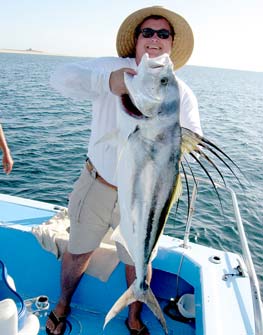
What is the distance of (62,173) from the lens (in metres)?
10.3

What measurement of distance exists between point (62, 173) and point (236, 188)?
443cm

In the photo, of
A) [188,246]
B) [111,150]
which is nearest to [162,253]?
[188,246]

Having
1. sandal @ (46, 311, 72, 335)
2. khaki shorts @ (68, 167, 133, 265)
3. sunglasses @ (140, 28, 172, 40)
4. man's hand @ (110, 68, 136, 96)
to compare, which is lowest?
sandal @ (46, 311, 72, 335)

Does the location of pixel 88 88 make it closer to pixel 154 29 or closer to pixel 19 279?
pixel 154 29

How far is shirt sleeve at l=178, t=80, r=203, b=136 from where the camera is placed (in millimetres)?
2700

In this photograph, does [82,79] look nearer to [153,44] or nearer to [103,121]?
[103,121]

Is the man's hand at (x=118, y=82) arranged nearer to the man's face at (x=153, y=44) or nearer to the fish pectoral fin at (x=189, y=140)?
the fish pectoral fin at (x=189, y=140)

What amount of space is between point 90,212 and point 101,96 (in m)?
0.87

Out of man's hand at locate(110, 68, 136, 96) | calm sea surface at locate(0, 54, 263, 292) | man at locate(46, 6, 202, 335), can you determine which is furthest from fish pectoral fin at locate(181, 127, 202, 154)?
calm sea surface at locate(0, 54, 263, 292)

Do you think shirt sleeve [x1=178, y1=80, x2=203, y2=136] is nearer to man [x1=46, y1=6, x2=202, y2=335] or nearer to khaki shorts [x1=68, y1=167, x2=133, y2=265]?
man [x1=46, y1=6, x2=202, y2=335]

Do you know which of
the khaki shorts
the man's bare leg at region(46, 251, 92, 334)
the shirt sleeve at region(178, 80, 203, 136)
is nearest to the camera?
the shirt sleeve at region(178, 80, 203, 136)

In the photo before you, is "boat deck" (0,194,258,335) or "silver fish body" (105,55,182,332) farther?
"boat deck" (0,194,258,335)

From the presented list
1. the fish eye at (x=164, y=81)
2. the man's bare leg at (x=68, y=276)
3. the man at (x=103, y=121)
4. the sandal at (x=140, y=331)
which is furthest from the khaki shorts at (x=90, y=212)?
the fish eye at (x=164, y=81)

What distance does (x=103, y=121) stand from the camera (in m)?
2.80
